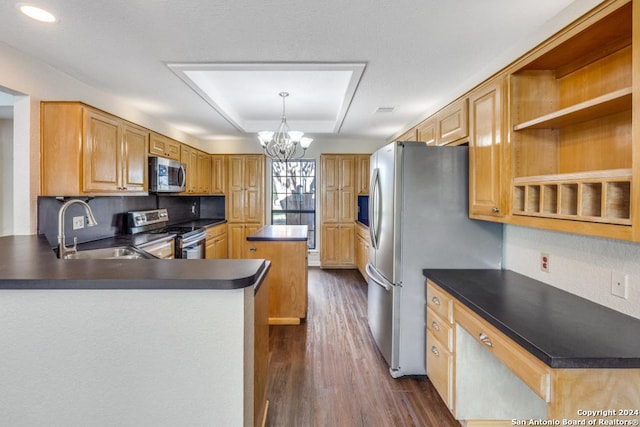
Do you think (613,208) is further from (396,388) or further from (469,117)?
(396,388)

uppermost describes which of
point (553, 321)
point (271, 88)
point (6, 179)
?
point (271, 88)

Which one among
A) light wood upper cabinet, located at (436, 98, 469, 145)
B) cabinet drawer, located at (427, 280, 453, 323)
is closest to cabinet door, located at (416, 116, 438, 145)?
light wood upper cabinet, located at (436, 98, 469, 145)

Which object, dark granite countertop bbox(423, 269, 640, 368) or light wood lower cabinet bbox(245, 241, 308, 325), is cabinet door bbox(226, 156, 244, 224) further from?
dark granite countertop bbox(423, 269, 640, 368)

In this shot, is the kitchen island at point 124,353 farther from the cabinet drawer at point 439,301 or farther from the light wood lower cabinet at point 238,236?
the light wood lower cabinet at point 238,236

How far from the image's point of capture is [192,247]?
13.5ft

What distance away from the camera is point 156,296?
1248 millimetres

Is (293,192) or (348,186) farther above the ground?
(348,186)

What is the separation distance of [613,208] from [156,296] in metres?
1.86

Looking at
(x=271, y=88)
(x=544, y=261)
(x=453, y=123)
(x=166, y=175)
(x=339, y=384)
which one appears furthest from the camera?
(x=166, y=175)

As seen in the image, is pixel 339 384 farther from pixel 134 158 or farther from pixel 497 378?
pixel 134 158

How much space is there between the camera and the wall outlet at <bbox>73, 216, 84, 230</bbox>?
2896mm

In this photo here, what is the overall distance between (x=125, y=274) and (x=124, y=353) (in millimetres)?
311

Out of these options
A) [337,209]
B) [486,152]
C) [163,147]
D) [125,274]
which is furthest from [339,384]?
[337,209]

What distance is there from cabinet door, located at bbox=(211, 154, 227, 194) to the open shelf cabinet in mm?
4909
